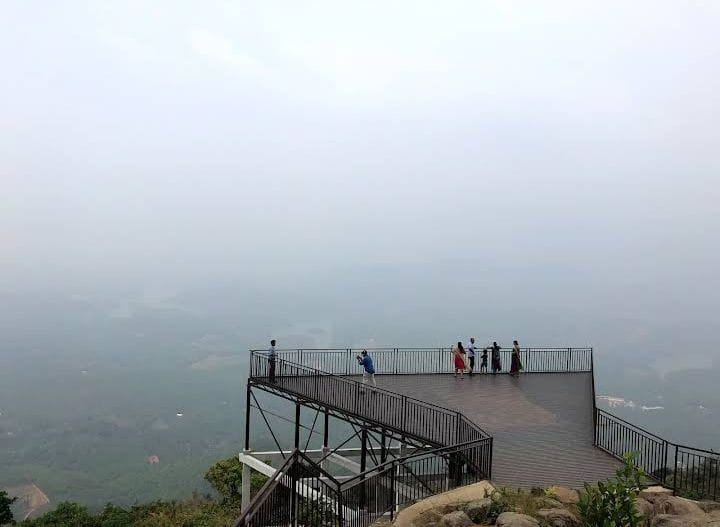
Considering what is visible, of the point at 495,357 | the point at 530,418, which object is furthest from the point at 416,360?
the point at 530,418

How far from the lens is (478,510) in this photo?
9.34 m

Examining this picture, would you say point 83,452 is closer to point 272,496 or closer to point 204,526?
point 204,526

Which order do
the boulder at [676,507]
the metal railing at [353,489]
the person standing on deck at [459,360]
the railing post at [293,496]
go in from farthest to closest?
the person standing on deck at [459,360] < the boulder at [676,507] < the railing post at [293,496] < the metal railing at [353,489]

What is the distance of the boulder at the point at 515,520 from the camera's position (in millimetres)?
8633

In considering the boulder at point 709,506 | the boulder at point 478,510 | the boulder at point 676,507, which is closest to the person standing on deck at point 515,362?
the boulder at point 709,506

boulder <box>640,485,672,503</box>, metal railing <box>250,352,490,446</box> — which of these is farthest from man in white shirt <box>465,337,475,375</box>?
boulder <box>640,485,672,503</box>

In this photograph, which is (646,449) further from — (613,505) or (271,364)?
(271,364)

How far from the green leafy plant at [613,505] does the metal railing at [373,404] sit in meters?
4.06

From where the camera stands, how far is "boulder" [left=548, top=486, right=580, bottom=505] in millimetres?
10255

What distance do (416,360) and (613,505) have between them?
46.6 feet

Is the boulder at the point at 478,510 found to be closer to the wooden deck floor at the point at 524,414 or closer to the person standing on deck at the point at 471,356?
the wooden deck floor at the point at 524,414

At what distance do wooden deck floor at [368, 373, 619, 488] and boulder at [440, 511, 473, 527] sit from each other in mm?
2821

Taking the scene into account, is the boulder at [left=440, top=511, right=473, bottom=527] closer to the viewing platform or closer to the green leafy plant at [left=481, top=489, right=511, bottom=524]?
the green leafy plant at [left=481, top=489, right=511, bottom=524]

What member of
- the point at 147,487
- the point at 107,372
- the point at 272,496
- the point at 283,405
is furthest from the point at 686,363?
the point at 272,496
